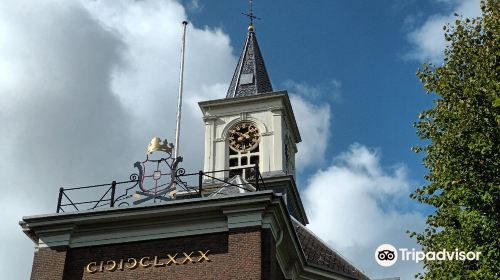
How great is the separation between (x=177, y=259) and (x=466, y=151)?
9.46 metres

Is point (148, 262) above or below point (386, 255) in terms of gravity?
below

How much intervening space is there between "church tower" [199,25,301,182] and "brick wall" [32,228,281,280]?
16.3 m

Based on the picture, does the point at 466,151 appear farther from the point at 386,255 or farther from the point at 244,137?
the point at 244,137

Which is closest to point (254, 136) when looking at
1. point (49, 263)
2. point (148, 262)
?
point (148, 262)

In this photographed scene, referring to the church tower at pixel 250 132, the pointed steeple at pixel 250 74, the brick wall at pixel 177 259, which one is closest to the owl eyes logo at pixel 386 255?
the brick wall at pixel 177 259

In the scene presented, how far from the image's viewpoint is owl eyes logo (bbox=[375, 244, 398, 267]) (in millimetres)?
22438

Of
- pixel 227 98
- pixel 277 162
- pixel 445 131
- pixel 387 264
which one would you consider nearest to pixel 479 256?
pixel 387 264

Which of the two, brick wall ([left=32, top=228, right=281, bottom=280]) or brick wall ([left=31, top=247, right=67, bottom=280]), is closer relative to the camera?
brick wall ([left=32, top=228, right=281, bottom=280])

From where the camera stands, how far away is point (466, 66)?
955 inches

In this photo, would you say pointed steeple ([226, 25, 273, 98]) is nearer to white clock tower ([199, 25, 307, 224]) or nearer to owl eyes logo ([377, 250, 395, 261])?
white clock tower ([199, 25, 307, 224])

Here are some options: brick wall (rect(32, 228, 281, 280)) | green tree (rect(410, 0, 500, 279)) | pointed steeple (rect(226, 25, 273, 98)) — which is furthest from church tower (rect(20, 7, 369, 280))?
pointed steeple (rect(226, 25, 273, 98))

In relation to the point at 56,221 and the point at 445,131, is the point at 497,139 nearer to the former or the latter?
the point at 445,131

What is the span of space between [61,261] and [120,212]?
1959 millimetres

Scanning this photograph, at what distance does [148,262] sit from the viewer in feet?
61.5
